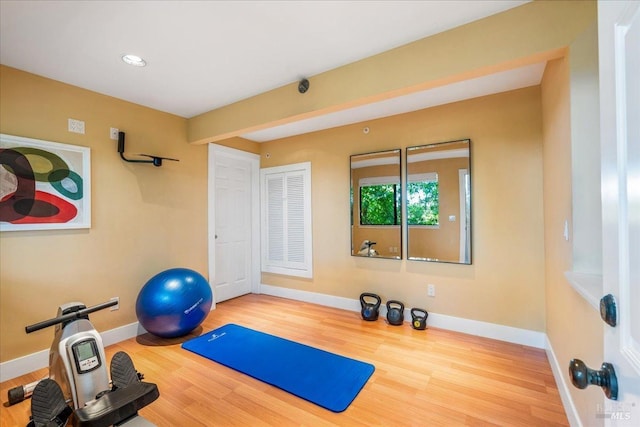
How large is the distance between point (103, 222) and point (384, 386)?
3.01 metres

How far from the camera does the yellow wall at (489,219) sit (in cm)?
258

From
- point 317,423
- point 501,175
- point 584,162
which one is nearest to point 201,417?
point 317,423

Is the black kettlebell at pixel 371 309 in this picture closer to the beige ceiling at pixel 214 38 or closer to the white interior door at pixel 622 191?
the beige ceiling at pixel 214 38

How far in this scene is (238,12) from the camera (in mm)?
1675

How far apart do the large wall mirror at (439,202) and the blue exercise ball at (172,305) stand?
2375 millimetres

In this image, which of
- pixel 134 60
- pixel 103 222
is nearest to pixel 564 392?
pixel 134 60

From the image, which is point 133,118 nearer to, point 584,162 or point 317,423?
point 317,423

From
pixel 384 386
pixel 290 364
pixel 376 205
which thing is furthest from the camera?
pixel 376 205

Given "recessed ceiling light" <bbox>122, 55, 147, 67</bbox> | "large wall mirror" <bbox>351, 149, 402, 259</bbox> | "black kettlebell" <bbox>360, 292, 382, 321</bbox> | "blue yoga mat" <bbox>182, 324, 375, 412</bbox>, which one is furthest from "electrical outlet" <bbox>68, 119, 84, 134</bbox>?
"black kettlebell" <bbox>360, 292, 382, 321</bbox>

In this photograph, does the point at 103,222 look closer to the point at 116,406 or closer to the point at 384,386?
the point at 116,406

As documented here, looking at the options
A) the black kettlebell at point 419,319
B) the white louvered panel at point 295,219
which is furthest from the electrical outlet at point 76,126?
the black kettlebell at point 419,319

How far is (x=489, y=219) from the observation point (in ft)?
9.09

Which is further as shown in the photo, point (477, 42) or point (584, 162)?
point (477, 42)

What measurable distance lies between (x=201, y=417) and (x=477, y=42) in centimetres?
297
